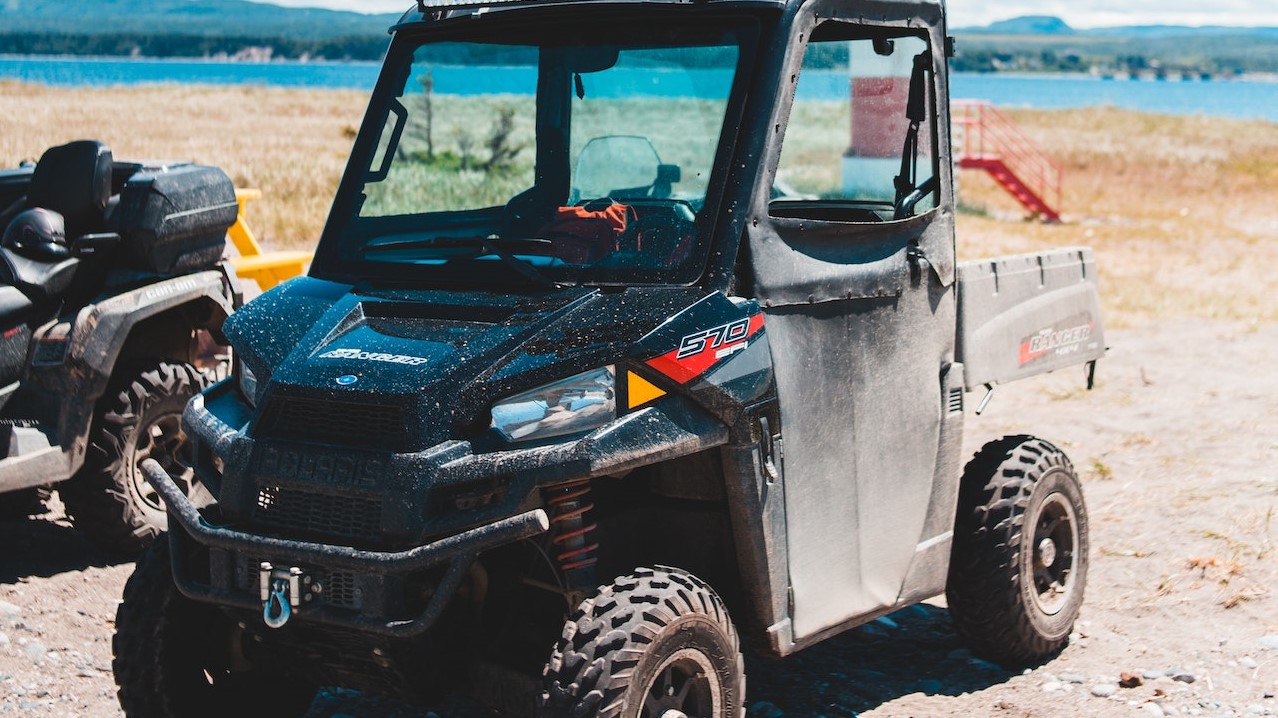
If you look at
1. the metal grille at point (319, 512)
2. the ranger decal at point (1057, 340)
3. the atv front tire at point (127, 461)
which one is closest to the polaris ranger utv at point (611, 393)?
the metal grille at point (319, 512)

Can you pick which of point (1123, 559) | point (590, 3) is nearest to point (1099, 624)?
point (1123, 559)

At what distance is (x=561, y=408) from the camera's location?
3723 mm

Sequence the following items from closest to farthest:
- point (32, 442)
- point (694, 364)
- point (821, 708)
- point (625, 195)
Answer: point (694, 364) → point (625, 195) → point (821, 708) → point (32, 442)

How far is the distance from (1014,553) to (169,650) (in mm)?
2885

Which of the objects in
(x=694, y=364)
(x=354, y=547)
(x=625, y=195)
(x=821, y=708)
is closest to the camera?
(x=354, y=547)

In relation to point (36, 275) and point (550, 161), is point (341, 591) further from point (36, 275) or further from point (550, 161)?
point (36, 275)

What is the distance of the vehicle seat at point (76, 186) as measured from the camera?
699cm

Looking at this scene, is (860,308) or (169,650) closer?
(169,650)

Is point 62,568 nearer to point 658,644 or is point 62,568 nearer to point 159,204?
point 159,204

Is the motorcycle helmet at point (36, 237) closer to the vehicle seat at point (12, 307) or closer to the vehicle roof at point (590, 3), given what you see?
the vehicle seat at point (12, 307)

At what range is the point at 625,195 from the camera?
4.63 meters

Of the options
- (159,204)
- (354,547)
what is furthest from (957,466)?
(159,204)

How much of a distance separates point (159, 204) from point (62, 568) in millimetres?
1729

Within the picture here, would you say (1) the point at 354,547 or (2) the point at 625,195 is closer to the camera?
(1) the point at 354,547
